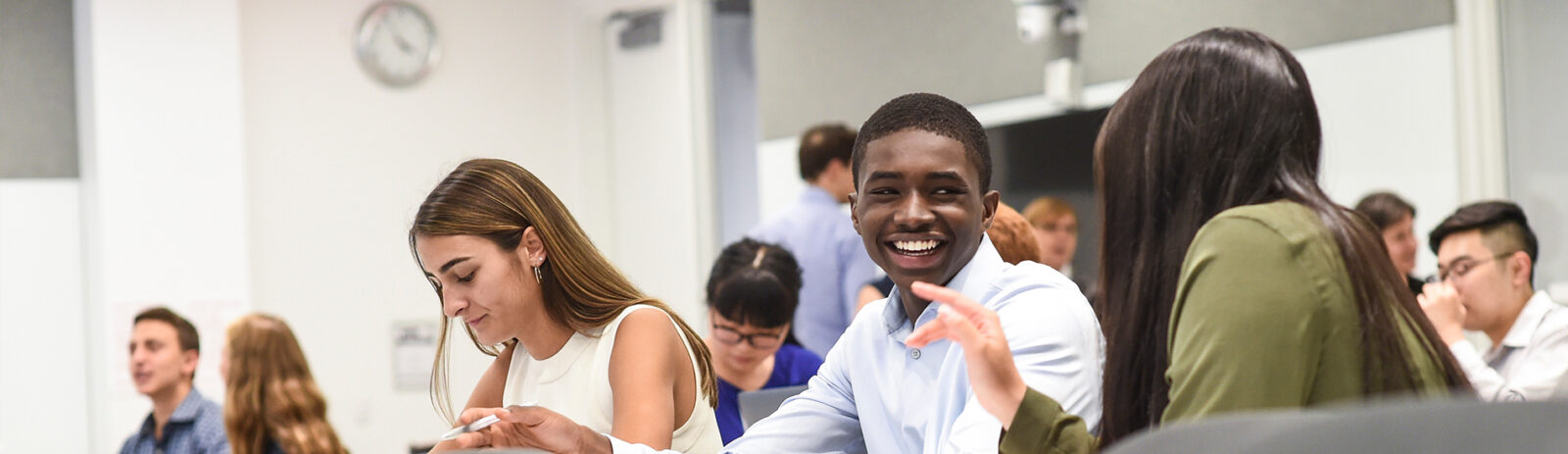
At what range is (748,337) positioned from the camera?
3.19m

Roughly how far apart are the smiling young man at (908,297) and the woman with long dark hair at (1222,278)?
279 millimetres

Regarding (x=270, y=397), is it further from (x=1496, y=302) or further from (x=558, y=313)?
(x=1496, y=302)

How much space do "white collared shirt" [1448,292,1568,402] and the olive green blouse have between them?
196cm

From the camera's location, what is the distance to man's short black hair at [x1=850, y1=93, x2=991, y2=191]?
5.76 feet

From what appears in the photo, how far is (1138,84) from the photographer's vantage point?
1.33m

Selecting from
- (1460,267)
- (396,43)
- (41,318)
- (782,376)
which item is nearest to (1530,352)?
(1460,267)

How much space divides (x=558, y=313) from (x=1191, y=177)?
47.5 inches

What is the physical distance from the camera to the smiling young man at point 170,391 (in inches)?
169

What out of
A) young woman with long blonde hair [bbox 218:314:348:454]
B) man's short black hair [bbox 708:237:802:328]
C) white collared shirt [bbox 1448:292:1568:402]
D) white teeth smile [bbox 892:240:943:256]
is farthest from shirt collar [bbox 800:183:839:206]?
white teeth smile [bbox 892:240:943:256]

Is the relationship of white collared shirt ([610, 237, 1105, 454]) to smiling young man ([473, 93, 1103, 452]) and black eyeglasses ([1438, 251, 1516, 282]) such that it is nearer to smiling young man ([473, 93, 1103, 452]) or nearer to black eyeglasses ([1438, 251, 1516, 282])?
smiling young man ([473, 93, 1103, 452])

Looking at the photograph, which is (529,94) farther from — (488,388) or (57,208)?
(488,388)

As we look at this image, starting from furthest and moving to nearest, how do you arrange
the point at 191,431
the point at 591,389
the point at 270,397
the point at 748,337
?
1. the point at 191,431
2. the point at 270,397
3. the point at 748,337
4. the point at 591,389

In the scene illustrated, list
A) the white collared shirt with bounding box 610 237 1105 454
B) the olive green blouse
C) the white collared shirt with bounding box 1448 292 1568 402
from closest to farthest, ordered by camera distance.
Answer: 1. the olive green blouse
2. the white collared shirt with bounding box 610 237 1105 454
3. the white collared shirt with bounding box 1448 292 1568 402

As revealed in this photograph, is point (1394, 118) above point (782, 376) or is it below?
above
